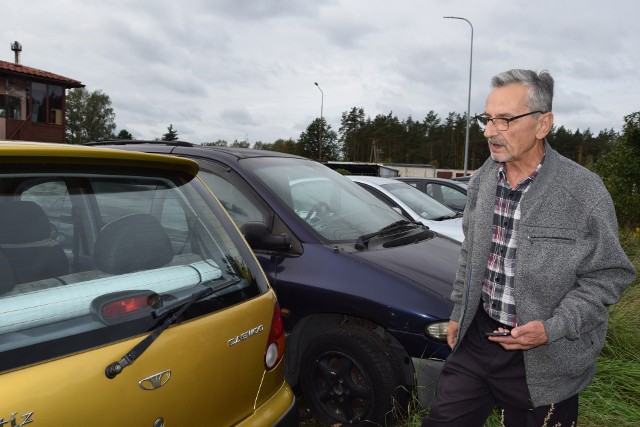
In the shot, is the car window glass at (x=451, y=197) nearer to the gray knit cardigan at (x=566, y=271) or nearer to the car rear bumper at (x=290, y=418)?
the gray knit cardigan at (x=566, y=271)

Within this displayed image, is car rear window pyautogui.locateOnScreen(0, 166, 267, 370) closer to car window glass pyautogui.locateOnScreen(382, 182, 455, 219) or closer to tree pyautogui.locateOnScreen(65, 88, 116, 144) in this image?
car window glass pyautogui.locateOnScreen(382, 182, 455, 219)

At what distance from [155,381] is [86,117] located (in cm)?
7526

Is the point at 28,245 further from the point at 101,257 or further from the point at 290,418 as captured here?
the point at 290,418

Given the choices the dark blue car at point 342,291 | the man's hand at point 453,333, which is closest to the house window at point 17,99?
the dark blue car at point 342,291

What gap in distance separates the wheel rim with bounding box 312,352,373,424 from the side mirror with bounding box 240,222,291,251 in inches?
27.4

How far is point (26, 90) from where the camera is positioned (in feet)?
86.3

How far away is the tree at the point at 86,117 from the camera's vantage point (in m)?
68.3

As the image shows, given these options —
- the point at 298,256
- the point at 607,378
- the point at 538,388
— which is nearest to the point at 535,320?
the point at 538,388

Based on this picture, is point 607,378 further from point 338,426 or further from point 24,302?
point 24,302

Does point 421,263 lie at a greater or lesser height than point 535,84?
lesser

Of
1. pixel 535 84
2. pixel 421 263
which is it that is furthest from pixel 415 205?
pixel 535 84

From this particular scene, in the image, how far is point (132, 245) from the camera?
189cm

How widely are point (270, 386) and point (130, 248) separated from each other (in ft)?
2.61

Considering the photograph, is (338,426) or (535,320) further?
(338,426)
